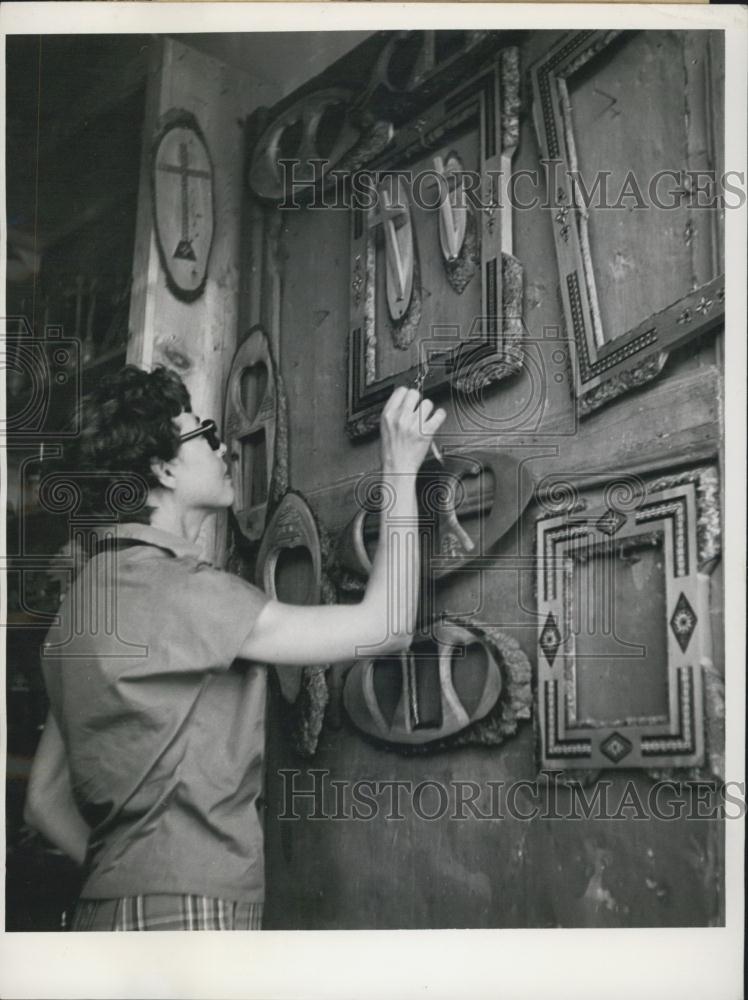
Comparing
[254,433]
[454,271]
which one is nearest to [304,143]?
[454,271]

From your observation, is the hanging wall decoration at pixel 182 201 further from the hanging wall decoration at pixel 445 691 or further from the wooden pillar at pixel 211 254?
the hanging wall decoration at pixel 445 691

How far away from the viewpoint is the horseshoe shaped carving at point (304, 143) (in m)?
2.46

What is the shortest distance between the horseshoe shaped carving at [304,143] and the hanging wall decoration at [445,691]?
0.91 meters

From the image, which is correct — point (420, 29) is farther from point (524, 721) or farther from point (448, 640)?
point (524, 721)

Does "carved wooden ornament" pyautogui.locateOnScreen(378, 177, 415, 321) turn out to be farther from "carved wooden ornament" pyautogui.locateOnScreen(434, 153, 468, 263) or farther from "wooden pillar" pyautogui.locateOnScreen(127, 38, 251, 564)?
"wooden pillar" pyautogui.locateOnScreen(127, 38, 251, 564)

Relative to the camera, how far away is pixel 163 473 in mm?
2418

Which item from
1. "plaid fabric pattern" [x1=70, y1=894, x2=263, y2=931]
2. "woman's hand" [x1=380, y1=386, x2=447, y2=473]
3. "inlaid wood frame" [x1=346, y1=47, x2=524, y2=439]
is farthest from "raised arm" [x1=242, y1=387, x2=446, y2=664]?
"plaid fabric pattern" [x1=70, y1=894, x2=263, y2=931]

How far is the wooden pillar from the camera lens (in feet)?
8.16

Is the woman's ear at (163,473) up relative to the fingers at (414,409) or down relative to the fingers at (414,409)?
down

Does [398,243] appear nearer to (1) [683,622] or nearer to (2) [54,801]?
(1) [683,622]

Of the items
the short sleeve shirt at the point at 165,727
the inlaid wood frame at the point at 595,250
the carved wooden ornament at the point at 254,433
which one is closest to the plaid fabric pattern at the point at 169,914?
the short sleeve shirt at the point at 165,727

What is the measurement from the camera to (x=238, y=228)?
8.36 ft

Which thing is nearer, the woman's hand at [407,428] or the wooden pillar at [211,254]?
the woman's hand at [407,428]

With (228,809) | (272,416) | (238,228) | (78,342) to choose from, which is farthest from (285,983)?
(238,228)
